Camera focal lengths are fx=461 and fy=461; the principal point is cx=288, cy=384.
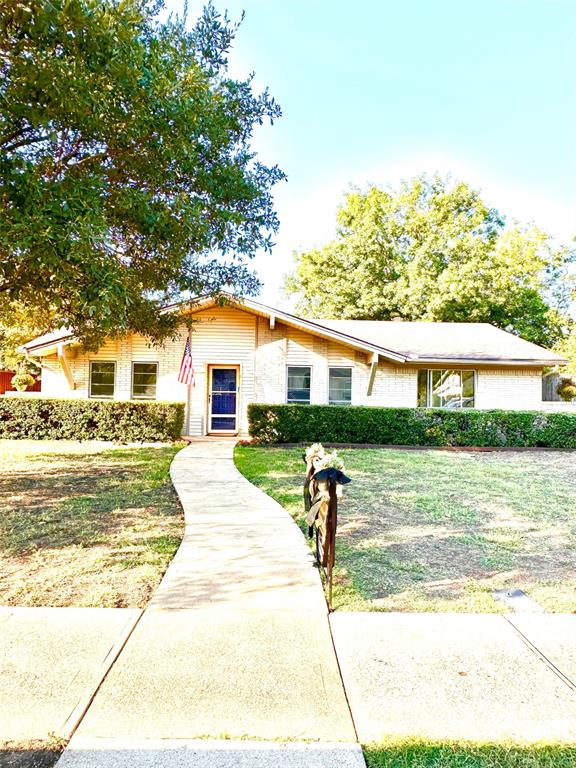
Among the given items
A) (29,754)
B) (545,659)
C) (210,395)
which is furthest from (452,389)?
(29,754)

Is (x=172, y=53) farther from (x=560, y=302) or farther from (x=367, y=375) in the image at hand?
(x=560, y=302)

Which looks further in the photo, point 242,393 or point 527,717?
point 242,393

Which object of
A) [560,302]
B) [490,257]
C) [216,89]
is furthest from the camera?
[560,302]

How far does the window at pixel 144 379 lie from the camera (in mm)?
15820

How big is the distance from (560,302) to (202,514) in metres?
33.1

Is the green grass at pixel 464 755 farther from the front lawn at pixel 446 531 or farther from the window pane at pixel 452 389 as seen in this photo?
the window pane at pixel 452 389

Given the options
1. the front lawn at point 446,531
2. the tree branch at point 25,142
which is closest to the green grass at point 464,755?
the front lawn at point 446,531

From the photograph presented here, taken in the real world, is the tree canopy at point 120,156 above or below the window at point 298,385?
above

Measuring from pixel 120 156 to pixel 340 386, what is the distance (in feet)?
37.2

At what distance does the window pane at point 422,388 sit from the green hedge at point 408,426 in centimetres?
225

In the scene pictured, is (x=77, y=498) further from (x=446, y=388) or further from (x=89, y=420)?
(x=446, y=388)

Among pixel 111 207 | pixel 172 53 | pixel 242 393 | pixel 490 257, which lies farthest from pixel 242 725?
pixel 490 257

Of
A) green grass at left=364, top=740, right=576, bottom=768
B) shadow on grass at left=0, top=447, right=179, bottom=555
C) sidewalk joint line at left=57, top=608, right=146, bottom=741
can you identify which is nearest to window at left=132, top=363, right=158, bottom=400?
shadow on grass at left=0, top=447, right=179, bottom=555

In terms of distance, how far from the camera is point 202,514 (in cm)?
598
